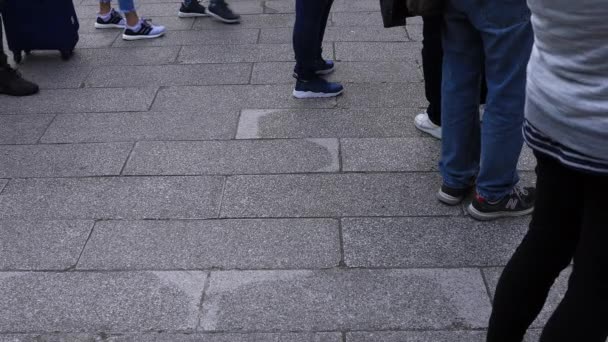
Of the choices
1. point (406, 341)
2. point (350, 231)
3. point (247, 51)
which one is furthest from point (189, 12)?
point (406, 341)

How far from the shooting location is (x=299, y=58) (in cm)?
436

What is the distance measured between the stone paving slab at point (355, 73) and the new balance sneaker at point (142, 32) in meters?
1.17

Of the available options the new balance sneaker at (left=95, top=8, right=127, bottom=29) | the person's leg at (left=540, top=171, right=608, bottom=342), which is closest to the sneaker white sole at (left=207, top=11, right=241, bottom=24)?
the new balance sneaker at (left=95, top=8, right=127, bottom=29)

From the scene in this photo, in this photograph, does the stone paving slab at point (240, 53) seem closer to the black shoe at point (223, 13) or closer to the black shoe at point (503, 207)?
the black shoe at point (223, 13)

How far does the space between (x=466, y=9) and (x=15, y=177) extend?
2409mm

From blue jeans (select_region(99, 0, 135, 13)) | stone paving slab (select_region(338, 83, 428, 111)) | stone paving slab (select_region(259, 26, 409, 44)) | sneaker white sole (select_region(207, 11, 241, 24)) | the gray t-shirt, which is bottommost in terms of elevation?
stone paving slab (select_region(259, 26, 409, 44))

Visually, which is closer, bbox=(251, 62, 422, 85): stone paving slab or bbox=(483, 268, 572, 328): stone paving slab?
bbox=(483, 268, 572, 328): stone paving slab

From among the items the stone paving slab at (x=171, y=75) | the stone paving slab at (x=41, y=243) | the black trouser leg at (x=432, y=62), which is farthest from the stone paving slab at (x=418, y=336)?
the stone paving slab at (x=171, y=75)

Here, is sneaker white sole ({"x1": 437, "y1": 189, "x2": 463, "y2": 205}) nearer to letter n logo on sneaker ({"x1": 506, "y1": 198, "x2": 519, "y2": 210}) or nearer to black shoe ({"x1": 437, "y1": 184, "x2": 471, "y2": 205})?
black shoe ({"x1": 437, "y1": 184, "x2": 471, "y2": 205})

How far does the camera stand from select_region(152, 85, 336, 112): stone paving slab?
4.38 m

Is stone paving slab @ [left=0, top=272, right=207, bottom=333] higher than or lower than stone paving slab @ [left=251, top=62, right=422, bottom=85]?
higher

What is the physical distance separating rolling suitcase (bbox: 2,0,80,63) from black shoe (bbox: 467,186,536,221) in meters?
3.49

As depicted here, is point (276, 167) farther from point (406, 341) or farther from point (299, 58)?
point (406, 341)

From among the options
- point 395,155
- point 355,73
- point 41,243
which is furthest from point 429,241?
point 355,73
